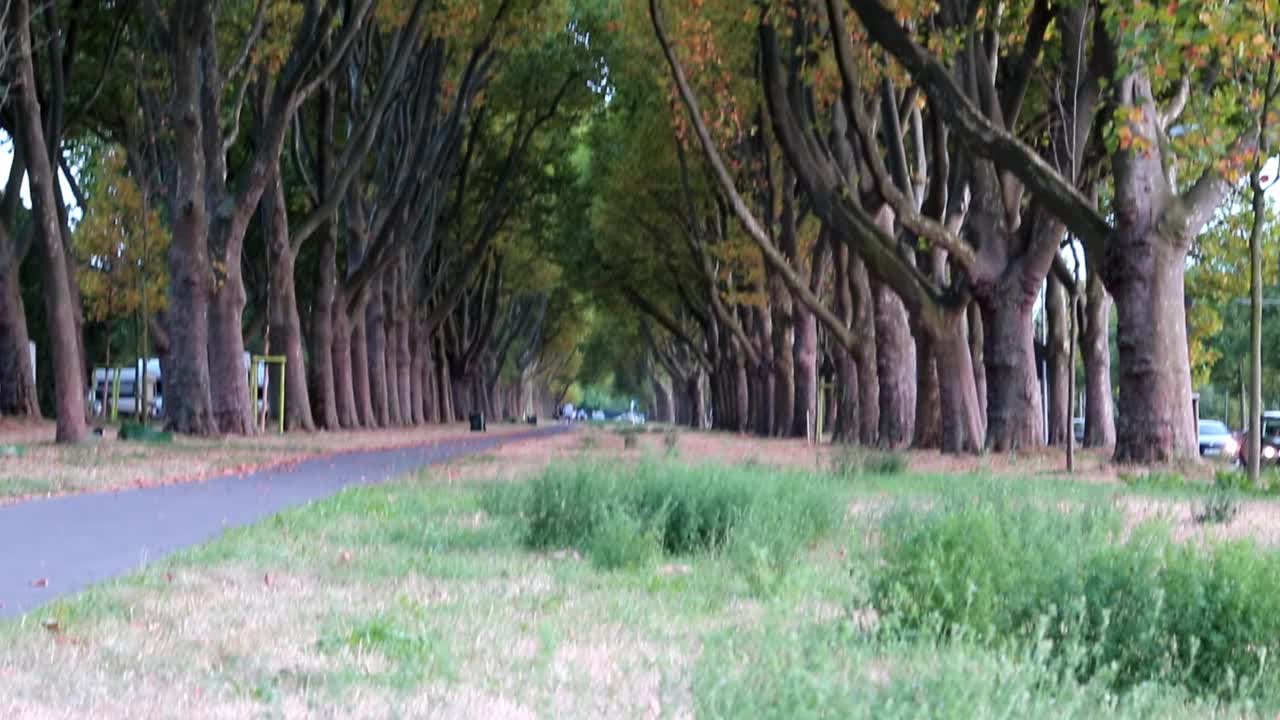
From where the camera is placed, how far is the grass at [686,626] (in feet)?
17.4

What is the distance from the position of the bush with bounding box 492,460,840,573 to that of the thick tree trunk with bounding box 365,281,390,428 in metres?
33.1

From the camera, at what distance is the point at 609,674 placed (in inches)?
239

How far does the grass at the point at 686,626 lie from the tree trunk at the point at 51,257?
39.9ft

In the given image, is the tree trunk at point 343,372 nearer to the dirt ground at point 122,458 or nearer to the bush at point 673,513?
the dirt ground at point 122,458

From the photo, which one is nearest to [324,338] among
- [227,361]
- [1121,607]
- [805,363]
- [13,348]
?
[13,348]

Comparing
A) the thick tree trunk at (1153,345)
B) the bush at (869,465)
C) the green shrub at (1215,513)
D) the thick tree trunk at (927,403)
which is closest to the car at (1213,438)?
the thick tree trunk at (927,403)

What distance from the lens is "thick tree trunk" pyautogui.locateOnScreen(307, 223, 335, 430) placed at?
35875 mm

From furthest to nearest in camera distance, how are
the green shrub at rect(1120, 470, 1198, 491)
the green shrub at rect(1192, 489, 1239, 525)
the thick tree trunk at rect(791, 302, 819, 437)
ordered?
the thick tree trunk at rect(791, 302, 819, 437) → the green shrub at rect(1120, 470, 1198, 491) → the green shrub at rect(1192, 489, 1239, 525)

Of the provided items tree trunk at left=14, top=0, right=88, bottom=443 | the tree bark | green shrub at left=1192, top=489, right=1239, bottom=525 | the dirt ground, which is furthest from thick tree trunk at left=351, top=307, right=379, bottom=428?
green shrub at left=1192, top=489, right=1239, bottom=525

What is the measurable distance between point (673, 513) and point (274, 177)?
21.8 metres

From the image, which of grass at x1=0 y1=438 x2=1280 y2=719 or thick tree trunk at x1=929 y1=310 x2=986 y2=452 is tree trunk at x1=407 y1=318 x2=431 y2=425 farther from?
grass at x1=0 y1=438 x2=1280 y2=719

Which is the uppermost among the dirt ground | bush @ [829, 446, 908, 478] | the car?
the dirt ground

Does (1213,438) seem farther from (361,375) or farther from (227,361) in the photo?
(227,361)

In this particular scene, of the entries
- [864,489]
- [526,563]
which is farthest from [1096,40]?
[526,563]
